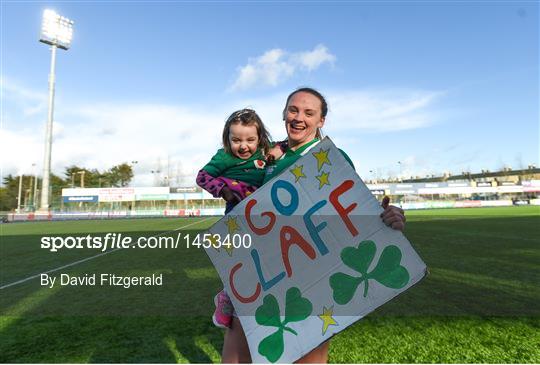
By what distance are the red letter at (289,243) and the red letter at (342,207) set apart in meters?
0.20

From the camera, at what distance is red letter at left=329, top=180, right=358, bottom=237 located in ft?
4.94

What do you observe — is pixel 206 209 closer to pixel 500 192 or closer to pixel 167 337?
pixel 167 337

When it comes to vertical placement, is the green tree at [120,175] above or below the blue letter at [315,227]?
above

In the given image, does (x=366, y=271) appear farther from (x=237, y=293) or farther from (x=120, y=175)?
(x=120, y=175)

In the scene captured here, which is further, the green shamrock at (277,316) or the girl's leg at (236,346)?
the girl's leg at (236,346)

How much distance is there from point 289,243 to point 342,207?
0.98 ft

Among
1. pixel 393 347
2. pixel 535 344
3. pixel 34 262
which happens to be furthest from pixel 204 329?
pixel 34 262

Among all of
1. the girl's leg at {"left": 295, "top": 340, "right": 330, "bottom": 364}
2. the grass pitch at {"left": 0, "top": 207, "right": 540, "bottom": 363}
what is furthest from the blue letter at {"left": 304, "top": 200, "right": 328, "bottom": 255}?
the grass pitch at {"left": 0, "top": 207, "right": 540, "bottom": 363}

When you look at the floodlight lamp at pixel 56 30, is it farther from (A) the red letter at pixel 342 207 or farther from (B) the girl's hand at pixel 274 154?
(A) the red letter at pixel 342 207

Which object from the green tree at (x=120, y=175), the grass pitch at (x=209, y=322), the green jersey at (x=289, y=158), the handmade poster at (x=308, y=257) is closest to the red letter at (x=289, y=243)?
the handmade poster at (x=308, y=257)

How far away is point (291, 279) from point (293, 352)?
0.31 meters

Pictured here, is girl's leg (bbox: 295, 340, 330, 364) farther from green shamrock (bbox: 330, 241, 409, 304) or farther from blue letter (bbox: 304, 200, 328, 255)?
blue letter (bbox: 304, 200, 328, 255)

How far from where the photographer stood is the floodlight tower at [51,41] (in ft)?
150

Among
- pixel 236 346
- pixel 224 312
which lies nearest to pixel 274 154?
pixel 224 312
